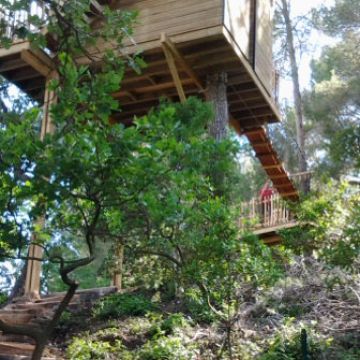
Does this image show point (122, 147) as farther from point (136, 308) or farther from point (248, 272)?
point (136, 308)

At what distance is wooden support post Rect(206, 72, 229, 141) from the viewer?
9836 millimetres

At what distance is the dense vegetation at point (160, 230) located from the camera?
3.69m

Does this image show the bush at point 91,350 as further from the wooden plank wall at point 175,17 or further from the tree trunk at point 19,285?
the wooden plank wall at point 175,17

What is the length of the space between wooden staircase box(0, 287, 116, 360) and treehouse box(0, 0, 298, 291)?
50 cm

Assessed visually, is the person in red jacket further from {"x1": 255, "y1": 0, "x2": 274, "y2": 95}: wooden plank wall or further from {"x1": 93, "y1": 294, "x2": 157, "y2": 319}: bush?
{"x1": 93, "y1": 294, "x2": 157, "y2": 319}: bush

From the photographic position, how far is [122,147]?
3.61 meters

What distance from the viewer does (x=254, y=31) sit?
10.9m

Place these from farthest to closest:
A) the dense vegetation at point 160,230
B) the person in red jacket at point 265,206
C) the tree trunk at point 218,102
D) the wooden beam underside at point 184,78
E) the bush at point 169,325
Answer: the person in red jacket at point 265,206
the tree trunk at point 218,102
the wooden beam underside at point 184,78
the bush at point 169,325
the dense vegetation at point 160,230

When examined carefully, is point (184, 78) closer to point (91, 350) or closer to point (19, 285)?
point (19, 285)

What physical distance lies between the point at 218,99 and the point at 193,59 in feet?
2.68

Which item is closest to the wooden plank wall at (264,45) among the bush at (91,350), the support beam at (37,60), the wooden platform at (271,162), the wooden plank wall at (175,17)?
the wooden platform at (271,162)

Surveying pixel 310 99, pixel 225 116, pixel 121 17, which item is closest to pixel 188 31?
pixel 225 116

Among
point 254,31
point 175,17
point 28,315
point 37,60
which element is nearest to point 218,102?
point 175,17

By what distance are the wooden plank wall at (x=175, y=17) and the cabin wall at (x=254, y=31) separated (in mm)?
224
